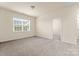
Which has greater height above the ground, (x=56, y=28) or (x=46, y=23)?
(x=46, y=23)

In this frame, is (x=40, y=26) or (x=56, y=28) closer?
(x=56, y=28)

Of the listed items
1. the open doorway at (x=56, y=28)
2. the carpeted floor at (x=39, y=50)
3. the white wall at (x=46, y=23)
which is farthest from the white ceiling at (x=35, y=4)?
the carpeted floor at (x=39, y=50)

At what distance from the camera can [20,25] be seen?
311 inches

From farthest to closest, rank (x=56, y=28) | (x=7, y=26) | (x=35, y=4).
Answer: (x=56, y=28) → (x=7, y=26) → (x=35, y=4)

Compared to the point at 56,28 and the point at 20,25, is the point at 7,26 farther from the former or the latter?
the point at 56,28

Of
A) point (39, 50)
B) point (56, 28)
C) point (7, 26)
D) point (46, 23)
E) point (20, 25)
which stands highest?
point (46, 23)

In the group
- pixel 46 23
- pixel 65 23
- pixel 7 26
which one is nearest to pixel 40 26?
pixel 46 23

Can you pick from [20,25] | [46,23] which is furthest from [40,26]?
[20,25]

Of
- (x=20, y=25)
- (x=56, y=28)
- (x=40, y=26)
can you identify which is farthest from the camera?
(x=40, y=26)

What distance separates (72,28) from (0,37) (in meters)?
4.81

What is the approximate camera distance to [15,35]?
7023 millimetres

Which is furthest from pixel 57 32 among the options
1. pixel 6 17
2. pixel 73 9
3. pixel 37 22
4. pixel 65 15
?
pixel 6 17

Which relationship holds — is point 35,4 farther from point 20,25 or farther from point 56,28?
point 20,25

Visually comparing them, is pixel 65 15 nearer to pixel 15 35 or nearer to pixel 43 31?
pixel 43 31
